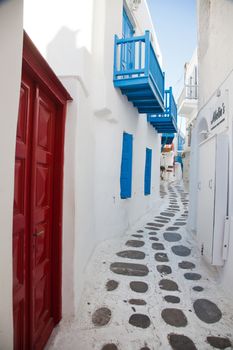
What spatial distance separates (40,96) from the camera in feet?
7.16

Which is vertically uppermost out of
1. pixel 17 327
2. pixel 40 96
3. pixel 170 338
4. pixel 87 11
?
pixel 87 11

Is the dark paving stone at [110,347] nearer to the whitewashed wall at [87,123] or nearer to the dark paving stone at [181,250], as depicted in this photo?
the whitewashed wall at [87,123]

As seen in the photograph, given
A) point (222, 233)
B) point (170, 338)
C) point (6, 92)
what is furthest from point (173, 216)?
point (6, 92)

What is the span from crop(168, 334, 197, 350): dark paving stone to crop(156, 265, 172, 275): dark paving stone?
1473mm

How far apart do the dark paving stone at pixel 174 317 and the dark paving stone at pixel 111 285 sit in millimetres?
805

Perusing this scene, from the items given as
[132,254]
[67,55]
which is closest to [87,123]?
[67,55]

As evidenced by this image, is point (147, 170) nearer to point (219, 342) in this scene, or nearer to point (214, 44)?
point (214, 44)

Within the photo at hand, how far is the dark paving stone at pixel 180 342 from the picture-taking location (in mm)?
2328

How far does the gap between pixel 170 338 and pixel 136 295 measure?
2.82ft

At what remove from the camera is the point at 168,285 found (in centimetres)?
354

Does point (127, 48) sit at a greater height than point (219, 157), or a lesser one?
greater

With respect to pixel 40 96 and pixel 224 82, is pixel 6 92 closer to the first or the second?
pixel 40 96

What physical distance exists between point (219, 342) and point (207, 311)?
51 centimetres

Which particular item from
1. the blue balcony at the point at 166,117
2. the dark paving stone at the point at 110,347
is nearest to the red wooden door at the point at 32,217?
the dark paving stone at the point at 110,347
